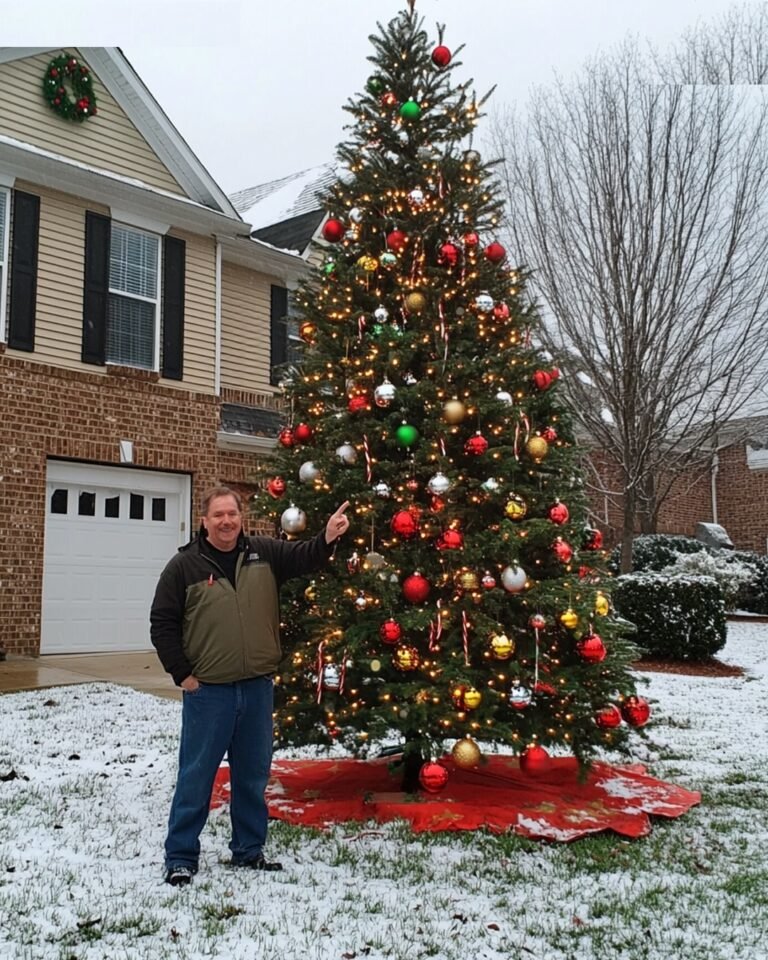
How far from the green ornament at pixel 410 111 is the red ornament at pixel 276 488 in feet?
7.53

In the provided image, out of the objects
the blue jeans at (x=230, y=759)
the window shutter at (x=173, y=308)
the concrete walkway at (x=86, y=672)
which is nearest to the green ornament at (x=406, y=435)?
the blue jeans at (x=230, y=759)

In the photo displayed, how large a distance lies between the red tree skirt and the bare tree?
8167 mm

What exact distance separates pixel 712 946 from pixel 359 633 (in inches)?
81.7

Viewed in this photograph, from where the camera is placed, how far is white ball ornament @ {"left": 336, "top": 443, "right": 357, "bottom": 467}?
480cm

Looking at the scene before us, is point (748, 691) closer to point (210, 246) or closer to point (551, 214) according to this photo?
point (551, 214)

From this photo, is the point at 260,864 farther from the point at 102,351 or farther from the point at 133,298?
the point at 133,298

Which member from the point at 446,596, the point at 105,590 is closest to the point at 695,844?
the point at 446,596

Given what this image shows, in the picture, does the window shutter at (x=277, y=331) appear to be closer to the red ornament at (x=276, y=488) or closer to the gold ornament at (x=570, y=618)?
the red ornament at (x=276, y=488)

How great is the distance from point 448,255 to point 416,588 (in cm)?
195

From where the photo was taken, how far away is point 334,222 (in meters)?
5.40

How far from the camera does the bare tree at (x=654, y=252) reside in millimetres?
12570

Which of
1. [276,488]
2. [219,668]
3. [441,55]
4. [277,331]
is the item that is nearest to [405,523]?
[276,488]

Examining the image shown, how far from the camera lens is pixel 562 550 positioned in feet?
15.4

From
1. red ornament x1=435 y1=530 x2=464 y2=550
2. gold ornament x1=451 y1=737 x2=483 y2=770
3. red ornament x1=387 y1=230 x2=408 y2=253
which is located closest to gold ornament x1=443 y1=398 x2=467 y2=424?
red ornament x1=435 y1=530 x2=464 y2=550
